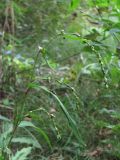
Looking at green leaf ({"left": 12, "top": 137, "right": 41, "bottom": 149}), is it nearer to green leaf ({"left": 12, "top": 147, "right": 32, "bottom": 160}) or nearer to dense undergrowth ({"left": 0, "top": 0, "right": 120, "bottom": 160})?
dense undergrowth ({"left": 0, "top": 0, "right": 120, "bottom": 160})

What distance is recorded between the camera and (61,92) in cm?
271

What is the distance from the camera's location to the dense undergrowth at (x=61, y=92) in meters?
1.38

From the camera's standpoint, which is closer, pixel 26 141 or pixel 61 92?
pixel 26 141

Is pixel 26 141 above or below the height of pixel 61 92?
above

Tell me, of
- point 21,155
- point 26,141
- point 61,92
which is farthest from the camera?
point 61,92

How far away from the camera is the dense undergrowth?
138 centimetres

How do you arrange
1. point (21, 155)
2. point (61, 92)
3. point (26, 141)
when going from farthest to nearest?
point (61, 92) → point (26, 141) → point (21, 155)

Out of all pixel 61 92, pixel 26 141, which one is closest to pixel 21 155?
pixel 26 141

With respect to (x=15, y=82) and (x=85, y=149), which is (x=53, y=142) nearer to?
(x=85, y=149)

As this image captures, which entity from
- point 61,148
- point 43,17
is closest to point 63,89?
point 61,148

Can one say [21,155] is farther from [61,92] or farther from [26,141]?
[61,92]

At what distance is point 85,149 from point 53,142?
0.17m

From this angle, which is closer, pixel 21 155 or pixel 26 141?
pixel 21 155

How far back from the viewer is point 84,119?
2217 millimetres
